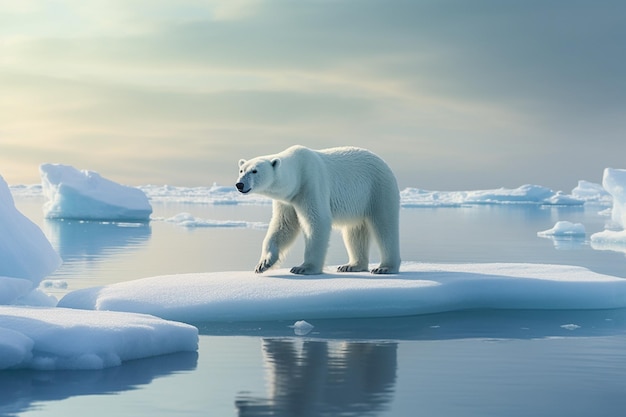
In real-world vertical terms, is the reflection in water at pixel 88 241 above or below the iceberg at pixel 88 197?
below

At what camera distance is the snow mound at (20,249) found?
35.8 feet

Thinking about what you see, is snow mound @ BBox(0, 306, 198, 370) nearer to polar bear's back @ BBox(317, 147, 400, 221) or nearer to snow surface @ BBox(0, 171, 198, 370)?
snow surface @ BBox(0, 171, 198, 370)

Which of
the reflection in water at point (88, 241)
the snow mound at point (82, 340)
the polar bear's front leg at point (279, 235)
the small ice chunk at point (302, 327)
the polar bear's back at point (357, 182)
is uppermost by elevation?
the polar bear's back at point (357, 182)

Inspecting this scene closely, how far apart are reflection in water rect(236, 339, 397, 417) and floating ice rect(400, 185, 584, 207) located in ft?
220

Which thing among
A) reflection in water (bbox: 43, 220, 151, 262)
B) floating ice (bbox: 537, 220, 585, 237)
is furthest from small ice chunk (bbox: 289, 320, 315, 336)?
floating ice (bbox: 537, 220, 585, 237)

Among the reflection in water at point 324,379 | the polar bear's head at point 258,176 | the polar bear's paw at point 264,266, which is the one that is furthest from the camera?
the polar bear's paw at point 264,266

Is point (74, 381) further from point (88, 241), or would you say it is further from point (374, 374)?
point (88, 241)

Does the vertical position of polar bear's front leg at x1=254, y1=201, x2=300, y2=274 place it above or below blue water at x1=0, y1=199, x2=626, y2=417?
above

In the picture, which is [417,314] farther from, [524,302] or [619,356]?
[619,356]

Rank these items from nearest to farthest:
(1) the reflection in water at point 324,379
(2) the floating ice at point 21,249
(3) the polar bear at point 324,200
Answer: (1) the reflection in water at point 324,379 → (3) the polar bear at point 324,200 → (2) the floating ice at point 21,249

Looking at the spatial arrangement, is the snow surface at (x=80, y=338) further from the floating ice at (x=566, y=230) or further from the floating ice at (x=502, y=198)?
the floating ice at (x=502, y=198)

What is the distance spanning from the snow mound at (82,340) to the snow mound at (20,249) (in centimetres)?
363

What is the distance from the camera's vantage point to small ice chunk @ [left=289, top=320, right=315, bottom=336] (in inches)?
323

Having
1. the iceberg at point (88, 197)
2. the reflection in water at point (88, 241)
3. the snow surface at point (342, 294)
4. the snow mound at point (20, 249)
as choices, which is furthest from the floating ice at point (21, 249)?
the iceberg at point (88, 197)
